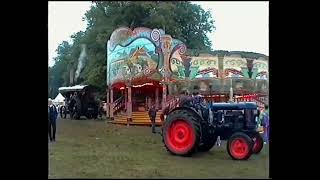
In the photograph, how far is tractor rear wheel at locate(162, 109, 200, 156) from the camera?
17.1 feet

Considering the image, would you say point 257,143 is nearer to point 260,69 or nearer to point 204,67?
point 260,69

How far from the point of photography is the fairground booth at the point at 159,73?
481 cm

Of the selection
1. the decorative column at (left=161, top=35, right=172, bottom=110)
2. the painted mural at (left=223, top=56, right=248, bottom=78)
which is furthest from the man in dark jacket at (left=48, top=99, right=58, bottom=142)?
the painted mural at (left=223, top=56, right=248, bottom=78)

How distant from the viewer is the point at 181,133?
214 inches

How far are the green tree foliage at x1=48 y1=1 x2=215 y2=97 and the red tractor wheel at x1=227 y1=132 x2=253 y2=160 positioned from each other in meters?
1.22

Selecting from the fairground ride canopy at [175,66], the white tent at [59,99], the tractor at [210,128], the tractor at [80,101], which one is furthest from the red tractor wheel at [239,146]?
the white tent at [59,99]

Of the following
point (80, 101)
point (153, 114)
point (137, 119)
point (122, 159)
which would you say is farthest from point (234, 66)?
point (80, 101)

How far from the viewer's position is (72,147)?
15.3 feet

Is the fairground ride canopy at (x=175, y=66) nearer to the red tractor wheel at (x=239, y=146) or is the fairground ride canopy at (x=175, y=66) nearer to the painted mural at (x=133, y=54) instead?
the painted mural at (x=133, y=54)

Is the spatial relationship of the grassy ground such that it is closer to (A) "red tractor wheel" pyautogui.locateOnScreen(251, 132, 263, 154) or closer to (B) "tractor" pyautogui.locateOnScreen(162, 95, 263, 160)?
(A) "red tractor wheel" pyautogui.locateOnScreen(251, 132, 263, 154)

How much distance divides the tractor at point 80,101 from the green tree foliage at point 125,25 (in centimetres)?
15

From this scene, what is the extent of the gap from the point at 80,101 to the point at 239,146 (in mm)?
1977
